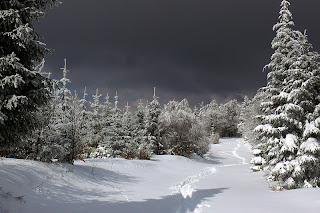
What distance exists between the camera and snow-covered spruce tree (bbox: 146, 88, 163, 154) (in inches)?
1221

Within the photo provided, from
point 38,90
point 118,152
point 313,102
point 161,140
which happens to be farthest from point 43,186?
point 161,140

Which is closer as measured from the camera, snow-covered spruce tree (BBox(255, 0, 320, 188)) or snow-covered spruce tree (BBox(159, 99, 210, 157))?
snow-covered spruce tree (BBox(255, 0, 320, 188))

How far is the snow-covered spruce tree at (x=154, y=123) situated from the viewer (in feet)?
102

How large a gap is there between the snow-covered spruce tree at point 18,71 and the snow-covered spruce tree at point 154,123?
80.7 feet

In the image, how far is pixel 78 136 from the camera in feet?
45.8

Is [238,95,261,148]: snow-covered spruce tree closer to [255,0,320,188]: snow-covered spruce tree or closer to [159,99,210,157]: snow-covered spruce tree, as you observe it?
[255,0,320,188]: snow-covered spruce tree

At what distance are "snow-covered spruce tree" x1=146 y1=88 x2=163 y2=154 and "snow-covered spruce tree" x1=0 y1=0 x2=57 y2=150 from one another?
2460 centimetres

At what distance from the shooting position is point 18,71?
6016mm

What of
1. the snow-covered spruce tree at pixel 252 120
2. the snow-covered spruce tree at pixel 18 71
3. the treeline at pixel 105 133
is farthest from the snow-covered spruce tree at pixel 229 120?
the snow-covered spruce tree at pixel 18 71

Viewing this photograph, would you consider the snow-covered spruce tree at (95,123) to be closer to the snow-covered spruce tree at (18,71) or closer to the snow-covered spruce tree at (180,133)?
the snow-covered spruce tree at (180,133)

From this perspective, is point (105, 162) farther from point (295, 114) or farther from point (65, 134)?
point (295, 114)

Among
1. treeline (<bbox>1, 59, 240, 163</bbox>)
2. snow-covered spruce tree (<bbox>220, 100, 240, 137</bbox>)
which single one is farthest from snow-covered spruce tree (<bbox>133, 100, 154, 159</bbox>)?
snow-covered spruce tree (<bbox>220, 100, 240, 137</bbox>)

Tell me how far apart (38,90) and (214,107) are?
8633 cm

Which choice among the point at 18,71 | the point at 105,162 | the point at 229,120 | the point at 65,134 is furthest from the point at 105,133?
the point at 229,120
